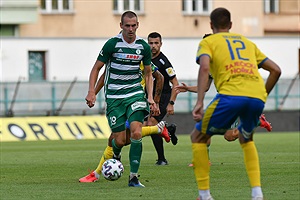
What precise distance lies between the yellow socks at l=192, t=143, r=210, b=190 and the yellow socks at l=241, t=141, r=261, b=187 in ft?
1.37

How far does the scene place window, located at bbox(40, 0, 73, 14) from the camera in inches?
1930

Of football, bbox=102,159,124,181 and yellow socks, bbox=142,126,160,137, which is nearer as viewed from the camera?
football, bbox=102,159,124,181

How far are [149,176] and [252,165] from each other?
4.38 metres

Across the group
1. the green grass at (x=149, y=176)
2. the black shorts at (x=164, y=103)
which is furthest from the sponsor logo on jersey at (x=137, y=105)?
the black shorts at (x=164, y=103)

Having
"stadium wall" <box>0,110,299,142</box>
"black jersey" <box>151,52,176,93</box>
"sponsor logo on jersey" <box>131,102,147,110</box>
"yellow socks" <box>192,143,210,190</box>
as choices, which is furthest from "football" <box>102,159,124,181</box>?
"stadium wall" <box>0,110,299,142</box>

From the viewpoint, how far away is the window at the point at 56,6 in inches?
1930

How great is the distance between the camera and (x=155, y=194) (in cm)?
1220

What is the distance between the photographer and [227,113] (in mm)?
10562

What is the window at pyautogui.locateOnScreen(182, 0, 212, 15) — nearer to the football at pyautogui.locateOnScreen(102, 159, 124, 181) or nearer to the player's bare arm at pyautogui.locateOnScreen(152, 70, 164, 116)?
the player's bare arm at pyautogui.locateOnScreen(152, 70, 164, 116)

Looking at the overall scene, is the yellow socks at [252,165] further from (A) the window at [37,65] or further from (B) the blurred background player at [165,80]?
(A) the window at [37,65]

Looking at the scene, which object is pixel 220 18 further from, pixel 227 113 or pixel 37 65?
pixel 37 65

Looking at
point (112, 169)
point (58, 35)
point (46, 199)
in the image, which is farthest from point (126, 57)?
point (58, 35)

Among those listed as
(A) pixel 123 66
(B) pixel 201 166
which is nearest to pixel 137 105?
(A) pixel 123 66

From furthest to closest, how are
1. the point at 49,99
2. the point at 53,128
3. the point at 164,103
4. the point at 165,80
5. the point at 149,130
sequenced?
the point at 49,99
the point at 53,128
the point at 164,103
the point at 165,80
the point at 149,130
